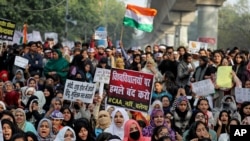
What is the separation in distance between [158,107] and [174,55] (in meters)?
4.76

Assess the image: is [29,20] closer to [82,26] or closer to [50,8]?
[50,8]

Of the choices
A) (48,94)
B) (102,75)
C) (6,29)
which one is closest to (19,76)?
(48,94)

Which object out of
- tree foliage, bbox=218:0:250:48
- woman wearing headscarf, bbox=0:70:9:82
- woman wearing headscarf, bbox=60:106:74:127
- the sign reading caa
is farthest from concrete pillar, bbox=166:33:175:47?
the sign reading caa

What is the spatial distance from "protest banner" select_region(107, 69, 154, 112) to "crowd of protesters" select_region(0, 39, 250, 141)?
0.61ft

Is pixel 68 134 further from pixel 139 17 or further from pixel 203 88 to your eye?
pixel 139 17

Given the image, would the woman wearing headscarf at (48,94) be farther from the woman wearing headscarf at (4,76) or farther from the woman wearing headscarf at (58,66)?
the woman wearing headscarf at (58,66)

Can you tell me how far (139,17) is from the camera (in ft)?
59.9

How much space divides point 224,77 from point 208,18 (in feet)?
56.8

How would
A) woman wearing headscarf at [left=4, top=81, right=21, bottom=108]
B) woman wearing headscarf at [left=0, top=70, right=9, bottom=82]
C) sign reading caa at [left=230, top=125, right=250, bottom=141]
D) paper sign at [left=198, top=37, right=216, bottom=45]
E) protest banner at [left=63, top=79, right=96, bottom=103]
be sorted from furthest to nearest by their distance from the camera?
paper sign at [left=198, top=37, right=216, bottom=45]
woman wearing headscarf at [left=0, top=70, right=9, bottom=82]
woman wearing headscarf at [left=4, top=81, right=21, bottom=108]
protest banner at [left=63, top=79, right=96, bottom=103]
sign reading caa at [left=230, top=125, right=250, bottom=141]

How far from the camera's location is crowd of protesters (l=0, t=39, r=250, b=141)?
9.07 m

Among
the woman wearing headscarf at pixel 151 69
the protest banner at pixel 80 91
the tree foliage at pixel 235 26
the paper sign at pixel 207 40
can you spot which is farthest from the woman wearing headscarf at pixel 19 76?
the tree foliage at pixel 235 26

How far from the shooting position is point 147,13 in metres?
18.3

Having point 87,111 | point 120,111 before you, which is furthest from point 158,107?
point 120,111

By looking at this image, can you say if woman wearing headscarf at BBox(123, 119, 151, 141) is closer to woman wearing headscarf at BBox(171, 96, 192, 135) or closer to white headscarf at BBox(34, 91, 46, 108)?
woman wearing headscarf at BBox(171, 96, 192, 135)
